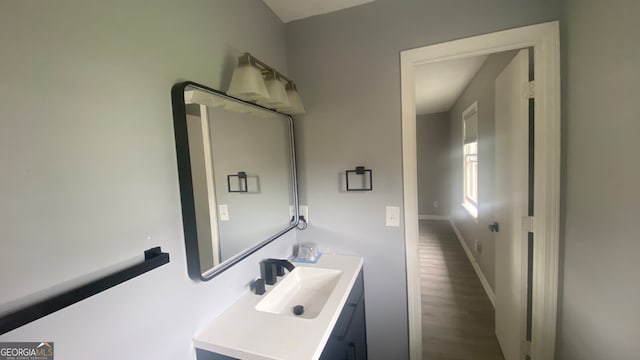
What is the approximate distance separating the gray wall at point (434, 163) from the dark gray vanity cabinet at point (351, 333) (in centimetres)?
493

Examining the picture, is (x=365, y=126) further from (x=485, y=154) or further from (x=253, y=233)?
(x=485, y=154)

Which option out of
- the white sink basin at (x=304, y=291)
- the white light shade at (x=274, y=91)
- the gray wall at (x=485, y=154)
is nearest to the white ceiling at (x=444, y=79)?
the gray wall at (x=485, y=154)

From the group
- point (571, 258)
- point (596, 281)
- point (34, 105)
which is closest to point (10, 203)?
point (34, 105)

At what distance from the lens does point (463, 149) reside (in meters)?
4.36

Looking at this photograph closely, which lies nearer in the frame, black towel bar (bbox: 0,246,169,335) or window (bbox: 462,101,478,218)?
black towel bar (bbox: 0,246,169,335)

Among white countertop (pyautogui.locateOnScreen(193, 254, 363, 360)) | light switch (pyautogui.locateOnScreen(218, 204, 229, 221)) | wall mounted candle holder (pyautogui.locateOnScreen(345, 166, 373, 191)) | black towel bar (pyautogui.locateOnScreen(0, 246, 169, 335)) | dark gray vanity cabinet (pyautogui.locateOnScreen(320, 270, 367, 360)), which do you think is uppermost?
wall mounted candle holder (pyautogui.locateOnScreen(345, 166, 373, 191))

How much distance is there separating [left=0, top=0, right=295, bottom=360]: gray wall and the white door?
1.82 metres

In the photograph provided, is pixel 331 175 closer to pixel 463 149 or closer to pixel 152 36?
pixel 152 36

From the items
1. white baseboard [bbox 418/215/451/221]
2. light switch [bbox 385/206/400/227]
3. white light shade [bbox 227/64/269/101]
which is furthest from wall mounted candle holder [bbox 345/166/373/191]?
white baseboard [bbox 418/215/451/221]

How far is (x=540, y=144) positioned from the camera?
138 centimetres

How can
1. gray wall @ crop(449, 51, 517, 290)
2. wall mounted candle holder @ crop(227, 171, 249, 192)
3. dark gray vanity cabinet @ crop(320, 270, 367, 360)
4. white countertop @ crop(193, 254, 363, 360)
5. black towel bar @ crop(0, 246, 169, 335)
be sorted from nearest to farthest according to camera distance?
Result: black towel bar @ crop(0, 246, 169, 335)
white countertop @ crop(193, 254, 363, 360)
dark gray vanity cabinet @ crop(320, 270, 367, 360)
wall mounted candle holder @ crop(227, 171, 249, 192)
gray wall @ crop(449, 51, 517, 290)

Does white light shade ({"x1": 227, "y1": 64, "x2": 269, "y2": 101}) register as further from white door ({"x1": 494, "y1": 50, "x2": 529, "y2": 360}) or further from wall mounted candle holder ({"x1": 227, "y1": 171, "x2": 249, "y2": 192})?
white door ({"x1": 494, "y1": 50, "x2": 529, "y2": 360})

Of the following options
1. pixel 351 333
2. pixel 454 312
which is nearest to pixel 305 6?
pixel 351 333

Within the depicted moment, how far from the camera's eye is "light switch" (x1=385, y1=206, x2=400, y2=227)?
1.64 meters
